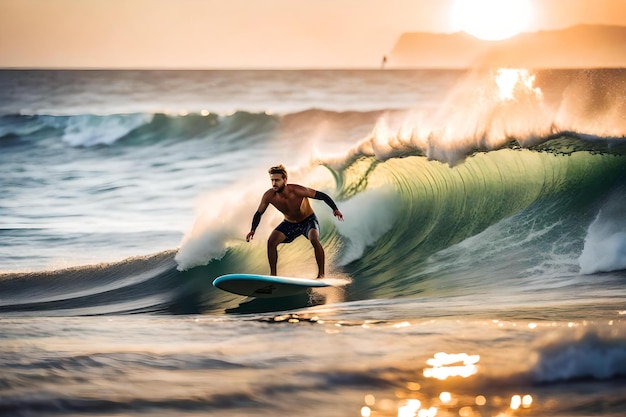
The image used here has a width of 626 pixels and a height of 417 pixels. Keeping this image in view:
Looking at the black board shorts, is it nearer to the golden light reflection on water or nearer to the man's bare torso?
the man's bare torso

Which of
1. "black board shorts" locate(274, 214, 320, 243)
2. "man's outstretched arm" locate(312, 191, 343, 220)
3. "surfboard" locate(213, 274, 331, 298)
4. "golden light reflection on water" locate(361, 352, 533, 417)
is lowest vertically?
"golden light reflection on water" locate(361, 352, 533, 417)

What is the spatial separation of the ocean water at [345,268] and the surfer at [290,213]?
11.5 inches

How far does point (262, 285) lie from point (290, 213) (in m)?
0.50

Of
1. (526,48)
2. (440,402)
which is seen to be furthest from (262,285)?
(526,48)

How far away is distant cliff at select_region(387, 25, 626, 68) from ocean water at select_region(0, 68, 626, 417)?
0.23 metres

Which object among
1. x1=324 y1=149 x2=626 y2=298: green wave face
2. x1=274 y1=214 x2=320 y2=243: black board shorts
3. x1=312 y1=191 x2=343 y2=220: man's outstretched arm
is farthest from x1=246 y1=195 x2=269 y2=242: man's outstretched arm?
x1=324 y1=149 x2=626 y2=298: green wave face

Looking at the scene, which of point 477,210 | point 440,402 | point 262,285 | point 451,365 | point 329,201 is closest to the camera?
point 440,402

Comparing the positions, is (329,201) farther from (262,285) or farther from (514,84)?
(514,84)

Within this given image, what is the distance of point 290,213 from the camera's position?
469 centimetres

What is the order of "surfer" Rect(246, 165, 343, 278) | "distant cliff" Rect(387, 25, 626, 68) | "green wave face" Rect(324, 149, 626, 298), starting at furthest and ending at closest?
"distant cliff" Rect(387, 25, 626, 68)
"green wave face" Rect(324, 149, 626, 298)
"surfer" Rect(246, 165, 343, 278)

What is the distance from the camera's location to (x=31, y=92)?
1184 centimetres

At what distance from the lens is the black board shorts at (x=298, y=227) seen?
15.3ft

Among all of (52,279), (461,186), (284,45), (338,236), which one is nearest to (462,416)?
(338,236)

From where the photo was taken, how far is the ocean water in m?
2.96
